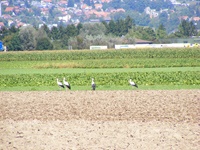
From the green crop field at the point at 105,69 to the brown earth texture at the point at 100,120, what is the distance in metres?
7.78

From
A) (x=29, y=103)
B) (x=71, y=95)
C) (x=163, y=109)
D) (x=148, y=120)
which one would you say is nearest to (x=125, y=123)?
(x=148, y=120)

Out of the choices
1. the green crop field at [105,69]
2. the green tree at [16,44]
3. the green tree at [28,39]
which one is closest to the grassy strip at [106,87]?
the green crop field at [105,69]

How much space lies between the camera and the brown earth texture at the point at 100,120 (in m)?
23.3

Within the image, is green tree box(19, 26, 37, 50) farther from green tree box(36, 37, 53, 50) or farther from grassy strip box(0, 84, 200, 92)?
grassy strip box(0, 84, 200, 92)

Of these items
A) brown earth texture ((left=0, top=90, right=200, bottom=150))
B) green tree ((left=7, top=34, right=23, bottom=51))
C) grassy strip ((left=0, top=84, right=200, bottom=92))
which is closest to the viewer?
brown earth texture ((left=0, top=90, right=200, bottom=150))

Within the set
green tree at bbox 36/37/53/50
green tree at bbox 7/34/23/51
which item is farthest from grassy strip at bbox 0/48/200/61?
green tree at bbox 7/34/23/51

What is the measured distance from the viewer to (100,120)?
2906 cm

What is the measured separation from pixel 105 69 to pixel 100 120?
4744 cm

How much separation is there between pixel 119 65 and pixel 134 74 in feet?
84.9

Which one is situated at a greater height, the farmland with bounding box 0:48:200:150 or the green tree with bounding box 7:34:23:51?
the farmland with bounding box 0:48:200:150

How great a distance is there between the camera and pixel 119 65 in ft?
273

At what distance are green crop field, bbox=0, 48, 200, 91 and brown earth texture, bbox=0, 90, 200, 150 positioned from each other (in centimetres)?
778

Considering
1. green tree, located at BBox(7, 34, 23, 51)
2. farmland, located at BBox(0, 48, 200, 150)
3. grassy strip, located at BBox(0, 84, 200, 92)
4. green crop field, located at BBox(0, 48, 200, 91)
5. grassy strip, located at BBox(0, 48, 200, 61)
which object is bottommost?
green tree, located at BBox(7, 34, 23, 51)

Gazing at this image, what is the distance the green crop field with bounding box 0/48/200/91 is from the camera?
49.7 metres
